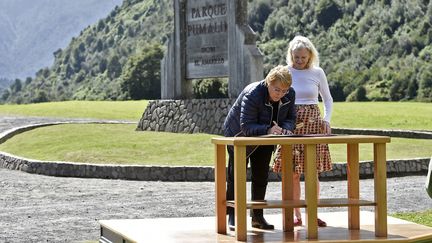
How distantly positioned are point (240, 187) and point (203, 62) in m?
19.6

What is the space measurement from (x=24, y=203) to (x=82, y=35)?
131697mm

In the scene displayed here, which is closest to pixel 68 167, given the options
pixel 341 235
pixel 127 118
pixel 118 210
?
pixel 118 210

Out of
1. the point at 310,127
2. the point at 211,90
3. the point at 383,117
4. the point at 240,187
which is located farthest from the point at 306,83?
the point at 211,90

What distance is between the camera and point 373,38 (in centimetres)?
8525

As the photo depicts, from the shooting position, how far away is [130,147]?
23.1 meters

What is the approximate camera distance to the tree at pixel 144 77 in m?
67.6

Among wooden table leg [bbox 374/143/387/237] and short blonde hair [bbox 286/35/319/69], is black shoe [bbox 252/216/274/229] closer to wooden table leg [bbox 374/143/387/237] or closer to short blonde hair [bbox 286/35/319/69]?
wooden table leg [bbox 374/143/387/237]

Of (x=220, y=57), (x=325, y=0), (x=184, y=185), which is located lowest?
(x=184, y=185)

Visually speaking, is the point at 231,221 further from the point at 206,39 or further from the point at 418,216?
the point at 206,39

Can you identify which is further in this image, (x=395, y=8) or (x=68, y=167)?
(x=395, y=8)

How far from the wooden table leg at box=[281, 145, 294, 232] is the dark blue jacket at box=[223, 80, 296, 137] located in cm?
23

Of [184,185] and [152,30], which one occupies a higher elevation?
[152,30]

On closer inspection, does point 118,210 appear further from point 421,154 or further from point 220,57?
point 220,57

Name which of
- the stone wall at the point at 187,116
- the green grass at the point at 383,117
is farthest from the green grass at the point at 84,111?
the stone wall at the point at 187,116
